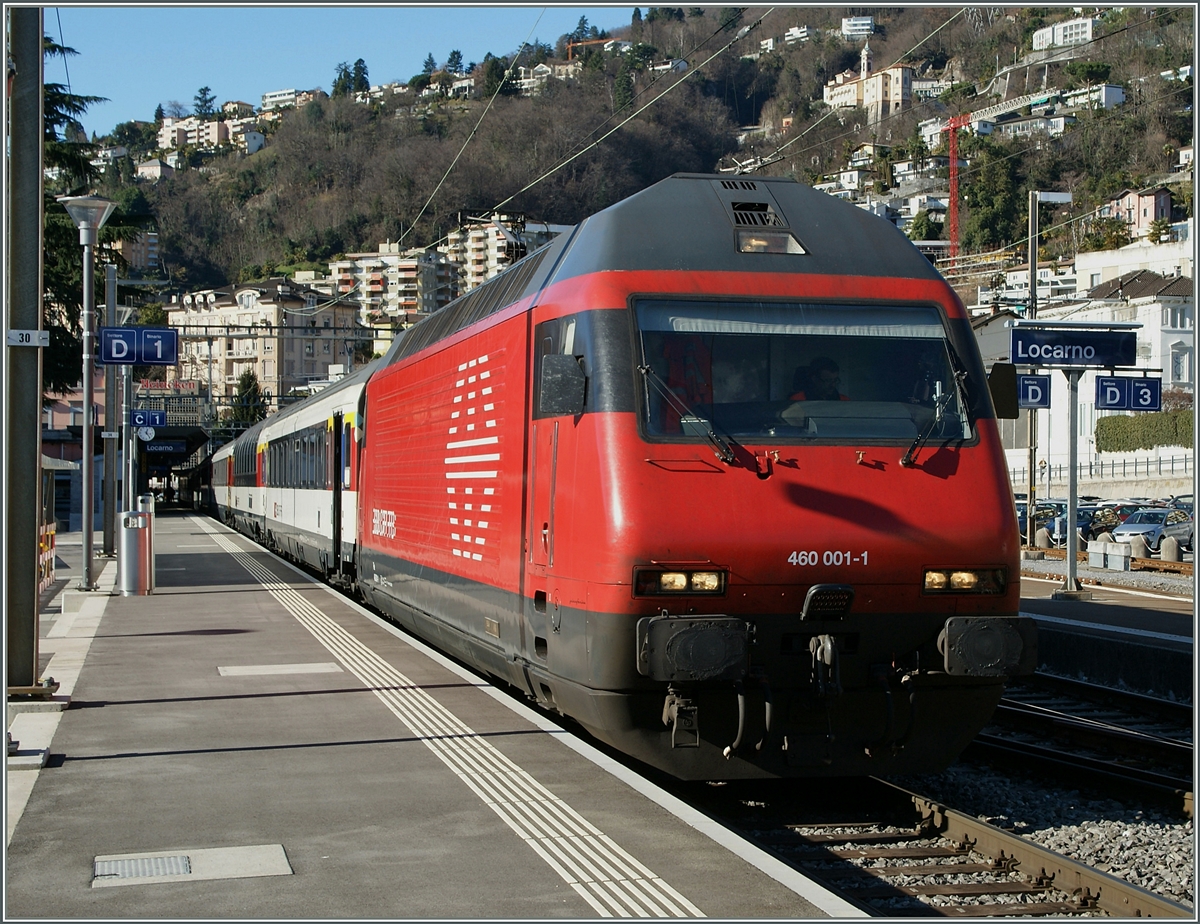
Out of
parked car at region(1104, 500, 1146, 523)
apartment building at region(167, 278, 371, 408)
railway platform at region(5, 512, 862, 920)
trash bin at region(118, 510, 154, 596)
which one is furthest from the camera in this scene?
apartment building at region(167, 278, 371, 408)

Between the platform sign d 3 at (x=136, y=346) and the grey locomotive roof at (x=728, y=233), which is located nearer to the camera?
the grey locomotive roof at (x=728, y=233)

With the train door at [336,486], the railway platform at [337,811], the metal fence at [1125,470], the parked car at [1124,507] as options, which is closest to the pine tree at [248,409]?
the metal fence at [1125,470]

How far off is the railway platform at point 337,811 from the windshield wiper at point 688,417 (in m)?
1.90

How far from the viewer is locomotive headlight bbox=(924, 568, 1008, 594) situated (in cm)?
785

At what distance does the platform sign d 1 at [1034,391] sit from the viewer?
24484 mm

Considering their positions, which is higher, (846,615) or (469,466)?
(469,466)

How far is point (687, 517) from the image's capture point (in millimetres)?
7590

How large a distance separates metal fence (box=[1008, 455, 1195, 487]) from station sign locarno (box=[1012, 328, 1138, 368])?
140 feet

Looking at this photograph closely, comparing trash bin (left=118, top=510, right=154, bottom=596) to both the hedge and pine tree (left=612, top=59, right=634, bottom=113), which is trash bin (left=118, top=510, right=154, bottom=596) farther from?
pine tree (left=612, top=59, right=634, bottom=113)

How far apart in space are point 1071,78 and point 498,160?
107m

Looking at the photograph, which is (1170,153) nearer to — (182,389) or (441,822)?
(182,389)

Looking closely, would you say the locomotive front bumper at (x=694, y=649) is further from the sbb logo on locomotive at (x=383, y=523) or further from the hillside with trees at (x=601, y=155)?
the hillside with trees at (x=601, y=155)

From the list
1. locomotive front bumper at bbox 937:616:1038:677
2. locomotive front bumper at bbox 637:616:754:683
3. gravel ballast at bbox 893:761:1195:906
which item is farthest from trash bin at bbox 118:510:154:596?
locomotive front bumper at bbox 937:616:1038:677

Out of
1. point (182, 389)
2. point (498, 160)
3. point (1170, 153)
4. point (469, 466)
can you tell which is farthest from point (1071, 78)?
point (469, 466)
